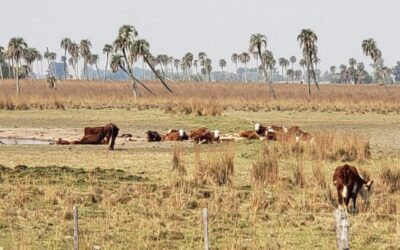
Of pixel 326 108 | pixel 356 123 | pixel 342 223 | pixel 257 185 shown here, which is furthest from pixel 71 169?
pixel 326 108

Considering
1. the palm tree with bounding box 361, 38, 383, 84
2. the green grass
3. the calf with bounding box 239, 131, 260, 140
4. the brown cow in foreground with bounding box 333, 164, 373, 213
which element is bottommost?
the green grass

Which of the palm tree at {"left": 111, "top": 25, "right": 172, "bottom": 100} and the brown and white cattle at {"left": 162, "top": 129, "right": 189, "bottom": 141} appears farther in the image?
→ the palm tree at {"left": 111, "top": 25, "right": 172, "bottom": 100}

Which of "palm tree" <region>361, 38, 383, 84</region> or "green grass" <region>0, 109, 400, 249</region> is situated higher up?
"palm tree" <region>361, 38, 383, 84</region>

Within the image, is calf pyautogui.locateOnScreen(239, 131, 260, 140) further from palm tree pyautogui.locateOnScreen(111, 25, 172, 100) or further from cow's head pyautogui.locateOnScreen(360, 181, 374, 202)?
palm tree pyautogui.locateOnScreen(111, 25, 172, 100)

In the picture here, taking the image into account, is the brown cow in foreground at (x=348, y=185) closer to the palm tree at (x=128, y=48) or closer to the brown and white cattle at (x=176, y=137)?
the brown and white cattle at (x=176, y=137)

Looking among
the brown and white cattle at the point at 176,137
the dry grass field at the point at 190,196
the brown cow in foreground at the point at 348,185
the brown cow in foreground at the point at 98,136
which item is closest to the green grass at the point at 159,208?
the dry grass field at the point at 190,196

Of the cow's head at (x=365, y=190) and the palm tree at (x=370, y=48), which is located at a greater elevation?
the palm tree at (x=370, y=48)

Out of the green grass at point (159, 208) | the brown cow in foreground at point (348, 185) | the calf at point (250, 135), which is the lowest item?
the green grass at point (159, 208)

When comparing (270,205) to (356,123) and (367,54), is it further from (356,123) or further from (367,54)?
(367,54)

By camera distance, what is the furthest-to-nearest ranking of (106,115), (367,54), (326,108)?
(367,54) → (326,108) → (106,115)

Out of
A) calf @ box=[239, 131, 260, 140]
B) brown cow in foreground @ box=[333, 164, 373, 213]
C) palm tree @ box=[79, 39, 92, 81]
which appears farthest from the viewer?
palm tree @ box=[79, 39, 92, 81]

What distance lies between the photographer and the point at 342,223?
348 inches

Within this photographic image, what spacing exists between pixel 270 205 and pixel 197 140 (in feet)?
48.3

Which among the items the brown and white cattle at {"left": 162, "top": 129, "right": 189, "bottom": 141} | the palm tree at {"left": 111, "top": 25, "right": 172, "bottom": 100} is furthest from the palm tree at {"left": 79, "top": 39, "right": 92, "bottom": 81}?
the brown and white cattle at {"left": 162, "top": 129, "right": 189, "bottom": 141}
